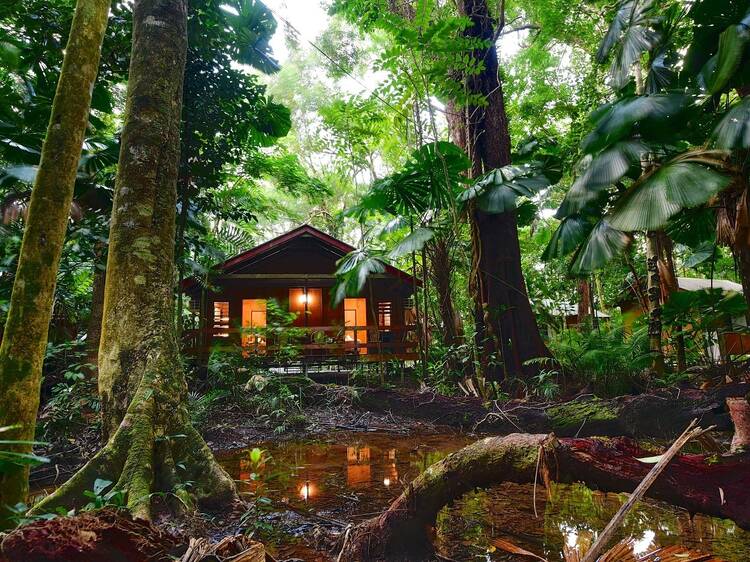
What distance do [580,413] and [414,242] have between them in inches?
132

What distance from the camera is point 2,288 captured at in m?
5.57

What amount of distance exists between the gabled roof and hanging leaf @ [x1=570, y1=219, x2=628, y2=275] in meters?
5.38

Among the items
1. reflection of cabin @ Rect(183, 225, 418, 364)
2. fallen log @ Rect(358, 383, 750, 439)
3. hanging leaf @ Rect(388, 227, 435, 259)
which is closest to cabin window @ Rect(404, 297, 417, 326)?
reflection of cabin @ Rect(183, 225, 418, 364)

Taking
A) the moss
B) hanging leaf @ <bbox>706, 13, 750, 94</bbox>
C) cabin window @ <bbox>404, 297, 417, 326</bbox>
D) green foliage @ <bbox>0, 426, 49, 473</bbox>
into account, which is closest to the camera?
green foliage @ <bbox>0, 426, 49, 473</bbox>

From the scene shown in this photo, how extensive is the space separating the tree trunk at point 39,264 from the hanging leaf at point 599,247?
17.9ft

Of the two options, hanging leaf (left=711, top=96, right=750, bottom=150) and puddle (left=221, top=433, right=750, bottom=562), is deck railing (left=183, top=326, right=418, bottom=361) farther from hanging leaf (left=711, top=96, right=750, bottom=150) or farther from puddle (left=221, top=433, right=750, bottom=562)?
hanging leaf (left=711, top=96, right=750, bottom=150)

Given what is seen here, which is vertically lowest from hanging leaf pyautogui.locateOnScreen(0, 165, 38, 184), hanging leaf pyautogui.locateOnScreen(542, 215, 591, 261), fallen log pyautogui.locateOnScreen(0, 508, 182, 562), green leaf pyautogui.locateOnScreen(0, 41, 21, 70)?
fallen log pyautogui.locateOnScreen(0, 508, 182, 562)

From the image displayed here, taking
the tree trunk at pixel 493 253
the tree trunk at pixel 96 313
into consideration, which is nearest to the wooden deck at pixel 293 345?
the tree trunk at pixel 96 313

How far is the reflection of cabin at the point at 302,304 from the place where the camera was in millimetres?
9398

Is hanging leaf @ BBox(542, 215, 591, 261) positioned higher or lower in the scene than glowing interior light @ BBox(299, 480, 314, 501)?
higher

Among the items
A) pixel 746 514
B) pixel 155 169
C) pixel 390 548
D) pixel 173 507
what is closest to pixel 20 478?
pixel 173 507

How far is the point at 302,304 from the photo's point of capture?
1451cm

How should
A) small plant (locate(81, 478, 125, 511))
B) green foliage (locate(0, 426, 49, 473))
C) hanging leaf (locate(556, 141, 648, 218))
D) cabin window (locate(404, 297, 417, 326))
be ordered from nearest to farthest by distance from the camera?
green foliage (locate(0, 426, 49, 473)) → small plant (locate(81, 478, 125, 511)) → hanging leaf (locate(556, 141, 648, 218)) → cabin window (locate(404, 297, 417, 326))

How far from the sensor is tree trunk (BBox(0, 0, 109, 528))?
6.82ft
